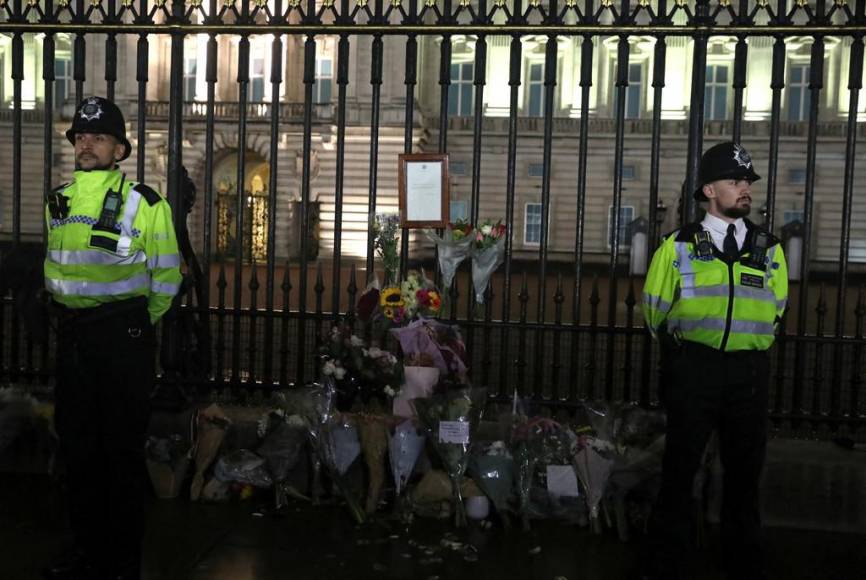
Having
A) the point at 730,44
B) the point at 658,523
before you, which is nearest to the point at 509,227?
the point at 658,523

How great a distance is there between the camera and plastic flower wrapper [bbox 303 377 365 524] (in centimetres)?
423

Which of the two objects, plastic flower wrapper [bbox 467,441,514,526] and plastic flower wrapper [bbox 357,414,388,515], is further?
plastic flower wrapper [bbox 357,414,388,515]

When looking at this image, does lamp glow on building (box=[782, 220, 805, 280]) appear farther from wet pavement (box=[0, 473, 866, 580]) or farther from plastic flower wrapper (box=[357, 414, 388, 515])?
plastic flower wrapper (box=[357, 414, 388, 515])

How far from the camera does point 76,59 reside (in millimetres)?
5020

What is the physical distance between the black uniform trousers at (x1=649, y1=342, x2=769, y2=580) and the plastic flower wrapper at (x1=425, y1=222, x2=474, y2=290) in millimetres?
1543

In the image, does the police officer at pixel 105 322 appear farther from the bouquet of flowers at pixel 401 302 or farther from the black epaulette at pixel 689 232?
the black epaulette at pixel 689 232

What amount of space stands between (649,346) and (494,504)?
127 cm

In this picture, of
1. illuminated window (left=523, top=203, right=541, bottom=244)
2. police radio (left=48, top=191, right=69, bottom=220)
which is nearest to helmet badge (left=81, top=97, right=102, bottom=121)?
police radio (left=48, top=191, right=69, bottom=220)

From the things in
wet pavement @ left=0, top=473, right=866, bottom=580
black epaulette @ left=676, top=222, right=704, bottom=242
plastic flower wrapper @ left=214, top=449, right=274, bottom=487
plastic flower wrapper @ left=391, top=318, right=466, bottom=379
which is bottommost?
wet pavement @ left=0, top=473, right=866, bottom=580

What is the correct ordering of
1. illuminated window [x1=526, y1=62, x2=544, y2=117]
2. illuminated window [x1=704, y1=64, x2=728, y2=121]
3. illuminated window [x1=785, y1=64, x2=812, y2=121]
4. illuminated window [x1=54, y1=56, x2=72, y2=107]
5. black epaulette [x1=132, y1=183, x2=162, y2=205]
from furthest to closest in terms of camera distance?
illuminated window [x1=54, y1=56, x2=72, y2=107]
illuminated window [x1=526, y1=62, x2=544, y2=117]
illuminated window [x1=704, y1=64, x2=728, y2=121]
illuminated window [x1=785, y1=64, x2=812, y2=121]
black epaulette [x1=132, y1=183, x2=162, y2=205]

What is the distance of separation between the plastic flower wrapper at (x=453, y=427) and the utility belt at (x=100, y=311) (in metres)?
1.54

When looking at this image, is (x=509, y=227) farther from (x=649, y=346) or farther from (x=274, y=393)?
(x=274, y=393)

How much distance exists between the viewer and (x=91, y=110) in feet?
10.7

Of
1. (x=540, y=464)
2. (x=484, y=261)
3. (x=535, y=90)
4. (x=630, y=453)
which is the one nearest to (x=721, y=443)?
(x=630, y=453)
